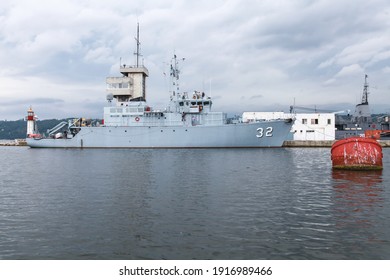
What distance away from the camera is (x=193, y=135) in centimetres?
5616

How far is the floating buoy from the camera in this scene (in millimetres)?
27094

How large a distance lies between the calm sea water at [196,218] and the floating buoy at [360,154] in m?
4.31

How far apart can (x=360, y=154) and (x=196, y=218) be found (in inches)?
770

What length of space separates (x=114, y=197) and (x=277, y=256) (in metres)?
10.1

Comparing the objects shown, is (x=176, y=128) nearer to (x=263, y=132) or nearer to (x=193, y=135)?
(x=193, y=135)

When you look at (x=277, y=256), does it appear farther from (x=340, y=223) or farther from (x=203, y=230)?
(x=340, y=223)

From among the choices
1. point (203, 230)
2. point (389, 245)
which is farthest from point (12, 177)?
point (389, 245)

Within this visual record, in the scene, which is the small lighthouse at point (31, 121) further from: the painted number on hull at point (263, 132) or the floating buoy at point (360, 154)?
the floating buoy at point (360, 154)

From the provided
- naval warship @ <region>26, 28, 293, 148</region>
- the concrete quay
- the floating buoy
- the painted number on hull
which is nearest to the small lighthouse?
naval warship @ <region>26, 28, 293, 148</region>

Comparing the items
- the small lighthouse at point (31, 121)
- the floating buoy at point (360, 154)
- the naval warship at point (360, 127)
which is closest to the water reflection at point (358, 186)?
the floating buoy at point (360, 154)

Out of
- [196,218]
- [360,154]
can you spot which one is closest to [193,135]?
[360,154]

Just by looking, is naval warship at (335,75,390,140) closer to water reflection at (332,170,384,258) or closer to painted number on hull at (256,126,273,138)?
painted number on hull at (256,126,273,138)

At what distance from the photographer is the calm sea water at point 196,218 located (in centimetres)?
978

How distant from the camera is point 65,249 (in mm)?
9914
